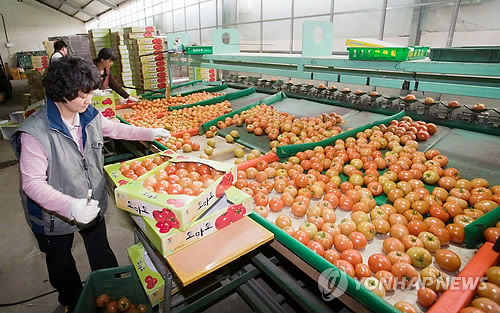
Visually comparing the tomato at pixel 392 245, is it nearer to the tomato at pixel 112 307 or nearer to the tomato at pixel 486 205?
the tomato at pixel 486 205

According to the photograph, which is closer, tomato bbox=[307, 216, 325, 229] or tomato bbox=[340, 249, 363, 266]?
tomato bbox=[340, 249, 363, 266]

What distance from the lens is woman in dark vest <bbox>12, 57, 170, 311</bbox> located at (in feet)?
5.46

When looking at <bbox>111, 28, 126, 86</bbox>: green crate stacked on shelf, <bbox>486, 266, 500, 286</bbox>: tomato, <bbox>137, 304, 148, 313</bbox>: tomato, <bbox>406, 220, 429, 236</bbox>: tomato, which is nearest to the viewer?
<bbox>486, 266, 500, 286</bbox>: tomato

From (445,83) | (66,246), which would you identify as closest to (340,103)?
(445,83)

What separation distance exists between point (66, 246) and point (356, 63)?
2900 millimetres

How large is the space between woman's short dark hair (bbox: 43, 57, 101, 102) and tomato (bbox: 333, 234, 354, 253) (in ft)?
6.18

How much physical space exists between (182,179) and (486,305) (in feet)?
5.80

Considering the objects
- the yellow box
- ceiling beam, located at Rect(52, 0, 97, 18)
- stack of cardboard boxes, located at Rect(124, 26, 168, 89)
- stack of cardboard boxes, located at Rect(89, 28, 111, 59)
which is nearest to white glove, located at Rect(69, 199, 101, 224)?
the yellow box

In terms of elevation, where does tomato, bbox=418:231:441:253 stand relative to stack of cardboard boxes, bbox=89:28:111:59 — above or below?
below

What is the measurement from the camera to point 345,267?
1587 mm

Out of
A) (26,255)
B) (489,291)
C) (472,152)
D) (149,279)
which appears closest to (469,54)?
(472,152)

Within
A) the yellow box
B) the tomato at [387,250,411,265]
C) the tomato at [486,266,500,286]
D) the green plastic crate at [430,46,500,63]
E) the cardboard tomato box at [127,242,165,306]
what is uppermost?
the green plastic crate at [430,46,500,63]

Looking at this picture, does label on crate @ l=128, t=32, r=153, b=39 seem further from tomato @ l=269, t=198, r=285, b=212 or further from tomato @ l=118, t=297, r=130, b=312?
tomato @ l=269, t=198, r=285, b=212

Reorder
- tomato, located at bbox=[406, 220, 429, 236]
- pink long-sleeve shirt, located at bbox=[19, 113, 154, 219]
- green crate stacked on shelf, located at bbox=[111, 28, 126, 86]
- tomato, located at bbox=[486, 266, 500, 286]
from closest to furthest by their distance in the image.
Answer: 1. tomato, located at bbox=[486, 266, 500, 286]
2. pink long-sleeve shirt, located at bbox=[19, 113, 154, 219]
3. tomato, located at bbox=[406, 220, 429, 236]
4. green crate stacked on shelf, located at bbox=[111, 28, 126, 86]
